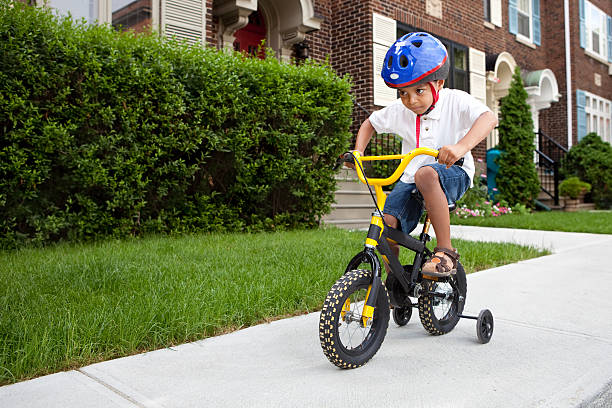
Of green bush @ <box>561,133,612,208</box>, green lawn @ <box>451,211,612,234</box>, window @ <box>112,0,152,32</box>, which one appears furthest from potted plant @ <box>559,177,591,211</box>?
window @ <box>112,0,152,32</box>

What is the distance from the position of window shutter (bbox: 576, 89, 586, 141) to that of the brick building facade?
0.12 feet

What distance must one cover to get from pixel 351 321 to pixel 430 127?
104cm

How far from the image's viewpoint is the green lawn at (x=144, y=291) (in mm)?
2496

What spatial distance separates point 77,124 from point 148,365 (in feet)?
11.9

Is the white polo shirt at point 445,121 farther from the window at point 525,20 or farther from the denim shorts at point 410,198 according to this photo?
the window at point 525,20

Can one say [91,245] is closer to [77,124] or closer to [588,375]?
[77,124]

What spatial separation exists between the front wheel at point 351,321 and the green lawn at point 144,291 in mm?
492

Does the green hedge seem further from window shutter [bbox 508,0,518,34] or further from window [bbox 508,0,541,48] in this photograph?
window [bbox 508,0,541,48]

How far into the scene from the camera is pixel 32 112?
5012 mm

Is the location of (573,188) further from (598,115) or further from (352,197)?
(598,115)

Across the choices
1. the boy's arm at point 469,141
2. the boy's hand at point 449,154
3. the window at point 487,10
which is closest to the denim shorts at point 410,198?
the boy's arm at point 469,141

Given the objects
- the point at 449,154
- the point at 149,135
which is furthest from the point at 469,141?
the point at 149,135

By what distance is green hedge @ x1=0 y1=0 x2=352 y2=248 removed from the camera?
5031mm

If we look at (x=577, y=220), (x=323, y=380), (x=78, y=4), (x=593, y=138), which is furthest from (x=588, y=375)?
(x=593, y=138)
